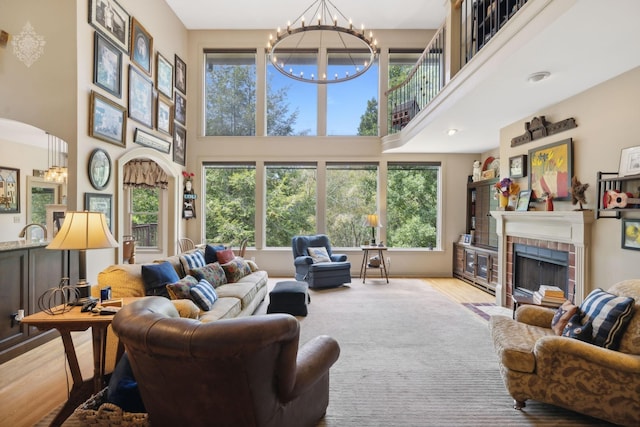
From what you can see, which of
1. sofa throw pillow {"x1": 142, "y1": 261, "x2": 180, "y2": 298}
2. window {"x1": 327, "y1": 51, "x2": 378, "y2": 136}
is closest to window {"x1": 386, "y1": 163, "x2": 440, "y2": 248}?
window {"x1": 327, "y1": 51, "x2": 378, "y2": 136}

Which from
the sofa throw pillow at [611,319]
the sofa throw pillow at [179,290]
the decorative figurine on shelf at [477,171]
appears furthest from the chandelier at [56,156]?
the decorative figurine on shelf at [477,171]

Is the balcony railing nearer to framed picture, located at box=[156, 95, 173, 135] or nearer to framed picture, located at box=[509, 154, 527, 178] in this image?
framed picture, located at box=[509, 154, 527, 178]

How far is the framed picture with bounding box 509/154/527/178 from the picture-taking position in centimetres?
426

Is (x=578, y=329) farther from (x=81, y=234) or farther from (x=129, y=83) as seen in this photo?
(x=129, y=83)

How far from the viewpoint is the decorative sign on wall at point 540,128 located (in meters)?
3.49

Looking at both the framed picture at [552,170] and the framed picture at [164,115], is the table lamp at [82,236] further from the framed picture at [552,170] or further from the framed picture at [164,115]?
the framed picture at [552,170]

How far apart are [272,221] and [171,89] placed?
3.18m

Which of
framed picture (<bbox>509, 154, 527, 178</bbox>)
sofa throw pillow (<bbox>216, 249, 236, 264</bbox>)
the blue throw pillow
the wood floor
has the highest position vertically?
framed picture (<bbox>509, 154, 527, 178</bbox>)

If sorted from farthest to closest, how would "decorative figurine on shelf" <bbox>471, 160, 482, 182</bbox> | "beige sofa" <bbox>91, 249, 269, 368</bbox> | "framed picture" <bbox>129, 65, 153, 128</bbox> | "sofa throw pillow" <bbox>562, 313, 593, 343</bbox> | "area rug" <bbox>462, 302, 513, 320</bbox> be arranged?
"decorative figurine on shelf" <bbox>471, 160, 482, 182</bbox>
"framed picture" <bbox>129, 65, 153, 128</bbox>
"area rug" <bbox>462, 302, 513, 320</bbox>
"beige sofa" <bbox>91, 249, 269, 368</bbox>
"sofa throw pillow" <bbox>562, 313, 593, 343</bbox>

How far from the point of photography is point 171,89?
5789 millimetres

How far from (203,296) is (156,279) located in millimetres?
459

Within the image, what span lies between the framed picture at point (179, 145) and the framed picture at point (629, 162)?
6387 mm

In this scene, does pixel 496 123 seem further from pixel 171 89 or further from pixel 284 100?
pixel 171 89

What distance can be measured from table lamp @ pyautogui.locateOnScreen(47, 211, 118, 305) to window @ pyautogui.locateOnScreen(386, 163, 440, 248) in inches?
217
